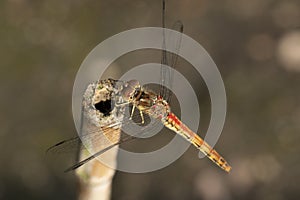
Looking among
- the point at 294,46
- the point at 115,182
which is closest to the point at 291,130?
the point at 294,46

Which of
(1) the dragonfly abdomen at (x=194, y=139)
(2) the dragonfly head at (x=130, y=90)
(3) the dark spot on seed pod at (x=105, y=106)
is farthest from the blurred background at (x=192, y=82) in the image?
(3) the dark spot on seed pod at (x=105, y=106)

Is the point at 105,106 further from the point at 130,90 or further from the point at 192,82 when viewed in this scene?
the point at 192,82

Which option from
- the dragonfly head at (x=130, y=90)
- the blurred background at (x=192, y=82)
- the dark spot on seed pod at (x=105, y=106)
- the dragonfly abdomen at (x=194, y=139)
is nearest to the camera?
the dark spot on seed pod at (x=105, y=106)

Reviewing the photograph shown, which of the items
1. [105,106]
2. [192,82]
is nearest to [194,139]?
[192,82]

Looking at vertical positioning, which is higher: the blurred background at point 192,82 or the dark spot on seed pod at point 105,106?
the blurred background at point 192,82

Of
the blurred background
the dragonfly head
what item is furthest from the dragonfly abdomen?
the dragonfly head

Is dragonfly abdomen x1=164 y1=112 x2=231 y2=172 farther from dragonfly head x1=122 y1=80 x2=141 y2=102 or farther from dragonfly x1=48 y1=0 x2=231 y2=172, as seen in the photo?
dragonfly head x1=122 y1=80 x2=141 y2=102

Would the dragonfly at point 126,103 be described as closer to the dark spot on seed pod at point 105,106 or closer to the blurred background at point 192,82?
the dark spot on seed pod at point 105,106
